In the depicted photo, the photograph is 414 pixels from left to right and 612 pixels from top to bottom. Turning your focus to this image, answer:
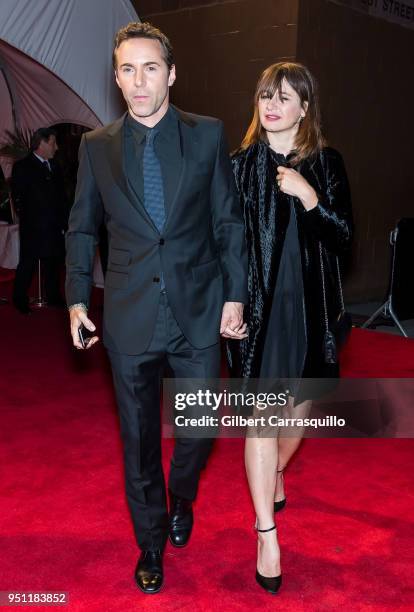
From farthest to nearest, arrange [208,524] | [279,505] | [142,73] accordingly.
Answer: [279,505], [208,524], [142,73]

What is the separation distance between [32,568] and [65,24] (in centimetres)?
494

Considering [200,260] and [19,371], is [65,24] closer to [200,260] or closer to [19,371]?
[19,371]

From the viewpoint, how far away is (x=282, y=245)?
2242 mm

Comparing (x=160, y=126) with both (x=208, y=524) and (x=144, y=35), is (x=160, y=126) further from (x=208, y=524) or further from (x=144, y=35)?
(x=208, y=524)

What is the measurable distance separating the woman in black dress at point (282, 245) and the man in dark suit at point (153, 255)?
97mm

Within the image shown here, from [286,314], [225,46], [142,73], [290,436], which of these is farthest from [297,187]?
[225,46]

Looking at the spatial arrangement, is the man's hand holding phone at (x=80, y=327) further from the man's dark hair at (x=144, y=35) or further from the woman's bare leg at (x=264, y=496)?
the man's dark hair at (x=144, y=35)

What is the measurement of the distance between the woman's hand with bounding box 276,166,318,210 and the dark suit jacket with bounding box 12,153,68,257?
4.65m

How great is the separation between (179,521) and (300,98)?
4.83ft

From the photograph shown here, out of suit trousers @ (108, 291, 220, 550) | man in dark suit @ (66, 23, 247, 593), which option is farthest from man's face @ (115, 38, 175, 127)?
suit trousers @ (108, 291, 220, 550)

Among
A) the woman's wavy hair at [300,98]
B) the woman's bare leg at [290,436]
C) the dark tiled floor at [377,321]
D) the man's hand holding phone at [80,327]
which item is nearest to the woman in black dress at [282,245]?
the woman's wavy hair at [300,98]

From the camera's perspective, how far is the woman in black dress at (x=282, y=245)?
7.29ft

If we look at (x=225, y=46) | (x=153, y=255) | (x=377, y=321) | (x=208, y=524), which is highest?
(x=225, y=46)

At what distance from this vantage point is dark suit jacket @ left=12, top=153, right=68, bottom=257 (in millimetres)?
6441
